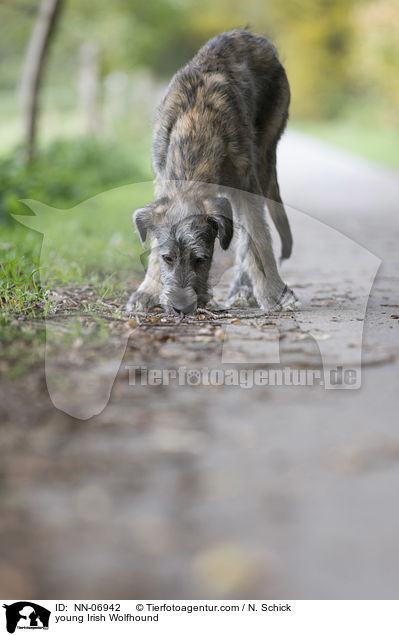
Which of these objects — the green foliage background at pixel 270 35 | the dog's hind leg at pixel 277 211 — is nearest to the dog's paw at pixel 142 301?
the dog's hind leg at pixel 277 211

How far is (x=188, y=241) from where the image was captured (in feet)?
15.0

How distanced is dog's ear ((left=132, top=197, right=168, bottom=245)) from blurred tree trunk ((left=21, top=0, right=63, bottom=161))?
263 inches

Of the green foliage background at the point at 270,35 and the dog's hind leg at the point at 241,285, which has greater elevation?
the green foliage background at the point at 270,35

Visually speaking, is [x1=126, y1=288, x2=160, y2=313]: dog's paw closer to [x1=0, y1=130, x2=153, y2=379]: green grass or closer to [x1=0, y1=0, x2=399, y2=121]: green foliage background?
[x1=0, y1=130, x2=153, y2=379]: green grass

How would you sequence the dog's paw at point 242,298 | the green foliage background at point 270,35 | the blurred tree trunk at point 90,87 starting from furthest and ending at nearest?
1. the blurred tree trunk at point 90,87
2. the green foliage background at point 270,35
3. the dog's paw at point 242,298

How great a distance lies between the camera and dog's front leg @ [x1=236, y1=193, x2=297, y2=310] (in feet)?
16.6

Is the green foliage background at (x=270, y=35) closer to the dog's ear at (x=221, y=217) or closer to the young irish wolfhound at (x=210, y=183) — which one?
the young irish wolfhound at (x=210, y=183)

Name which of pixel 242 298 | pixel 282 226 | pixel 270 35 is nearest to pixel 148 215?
pixel 242 298

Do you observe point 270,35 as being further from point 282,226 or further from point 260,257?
point 260,257

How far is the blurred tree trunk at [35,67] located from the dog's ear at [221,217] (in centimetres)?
694

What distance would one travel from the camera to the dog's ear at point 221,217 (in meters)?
4.57

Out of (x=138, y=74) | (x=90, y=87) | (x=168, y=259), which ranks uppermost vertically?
(x=138, y=74)

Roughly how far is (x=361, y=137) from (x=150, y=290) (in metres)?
23.3
